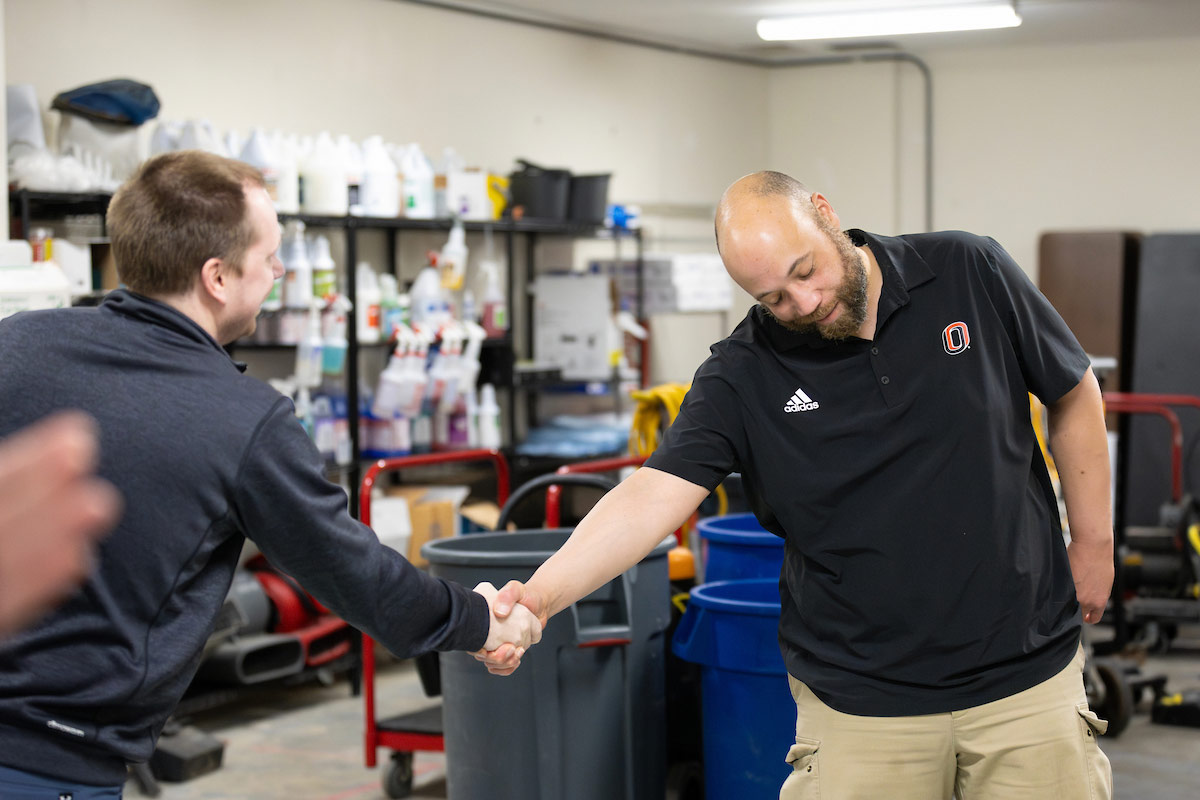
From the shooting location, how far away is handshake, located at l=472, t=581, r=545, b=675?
2.24m

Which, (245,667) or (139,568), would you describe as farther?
(245,667)

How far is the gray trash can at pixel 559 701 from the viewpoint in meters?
2.85

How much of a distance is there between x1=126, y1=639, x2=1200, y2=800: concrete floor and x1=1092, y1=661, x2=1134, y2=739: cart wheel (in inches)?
2.5

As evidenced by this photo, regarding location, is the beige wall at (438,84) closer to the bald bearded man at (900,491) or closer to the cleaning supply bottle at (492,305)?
the cleaning supply bottle at (492,305)

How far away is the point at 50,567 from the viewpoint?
74 centimetres

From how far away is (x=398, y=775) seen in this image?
13.8 ft

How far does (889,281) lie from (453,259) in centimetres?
415

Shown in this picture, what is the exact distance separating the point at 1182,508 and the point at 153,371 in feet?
16.6

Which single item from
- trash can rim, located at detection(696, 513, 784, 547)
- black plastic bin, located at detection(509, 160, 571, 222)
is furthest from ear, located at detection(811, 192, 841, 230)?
black plastic bin, located at detection(509, 160, 571, 222)

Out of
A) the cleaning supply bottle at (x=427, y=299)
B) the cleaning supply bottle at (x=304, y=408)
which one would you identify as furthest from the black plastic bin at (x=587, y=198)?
the cleaning supply bottle at (x=304, y=408)

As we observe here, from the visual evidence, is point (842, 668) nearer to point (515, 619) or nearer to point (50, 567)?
point (515, 619)

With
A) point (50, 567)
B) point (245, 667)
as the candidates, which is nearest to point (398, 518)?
point (245, 667)

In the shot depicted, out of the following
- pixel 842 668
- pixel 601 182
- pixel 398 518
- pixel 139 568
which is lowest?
pixel 398 518

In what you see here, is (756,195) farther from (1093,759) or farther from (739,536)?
(739,536)
